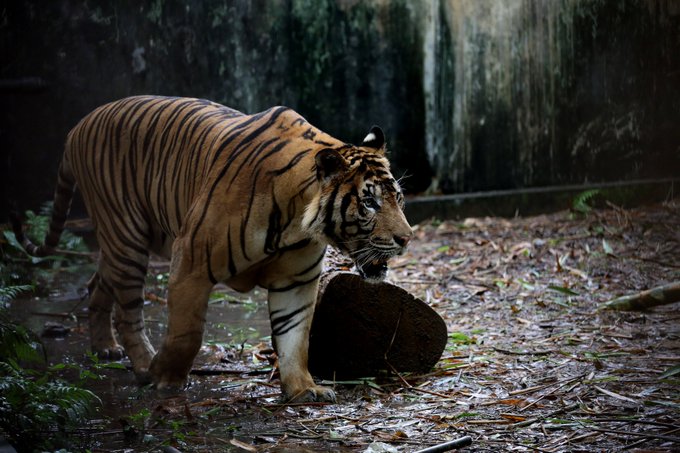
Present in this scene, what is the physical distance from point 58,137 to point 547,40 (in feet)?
17.9

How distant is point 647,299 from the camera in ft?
17.2

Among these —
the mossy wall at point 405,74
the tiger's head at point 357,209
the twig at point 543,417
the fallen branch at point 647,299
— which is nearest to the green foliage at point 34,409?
the tiger's head at point 357,209

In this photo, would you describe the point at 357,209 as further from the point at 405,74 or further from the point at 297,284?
the point at 405,74

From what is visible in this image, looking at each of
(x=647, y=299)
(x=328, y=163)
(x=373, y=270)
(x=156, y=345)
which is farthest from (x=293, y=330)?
(x=647, y=299)

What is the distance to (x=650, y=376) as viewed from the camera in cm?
400

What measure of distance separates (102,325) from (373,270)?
7.05ft

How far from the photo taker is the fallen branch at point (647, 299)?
5.01 meters

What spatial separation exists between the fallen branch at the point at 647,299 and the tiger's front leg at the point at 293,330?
7.71 feet

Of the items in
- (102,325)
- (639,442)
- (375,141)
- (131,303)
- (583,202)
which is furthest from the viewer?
(583,202)

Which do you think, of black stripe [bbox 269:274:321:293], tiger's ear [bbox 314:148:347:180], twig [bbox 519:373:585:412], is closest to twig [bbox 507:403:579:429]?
twig [bbox 519:373:585:412]

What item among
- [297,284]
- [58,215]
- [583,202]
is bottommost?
[583,202]

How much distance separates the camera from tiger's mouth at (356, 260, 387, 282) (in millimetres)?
3934

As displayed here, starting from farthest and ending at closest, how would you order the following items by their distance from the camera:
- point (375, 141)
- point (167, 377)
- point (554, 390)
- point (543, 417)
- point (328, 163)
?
point (167, 377) < point (375, 141) < point (554, 390) < point (328, 163) < point (543, 417)

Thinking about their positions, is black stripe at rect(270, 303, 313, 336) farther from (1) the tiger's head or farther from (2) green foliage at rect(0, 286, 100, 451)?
(2) green foliage at rect(0, 286, 100, 451)
